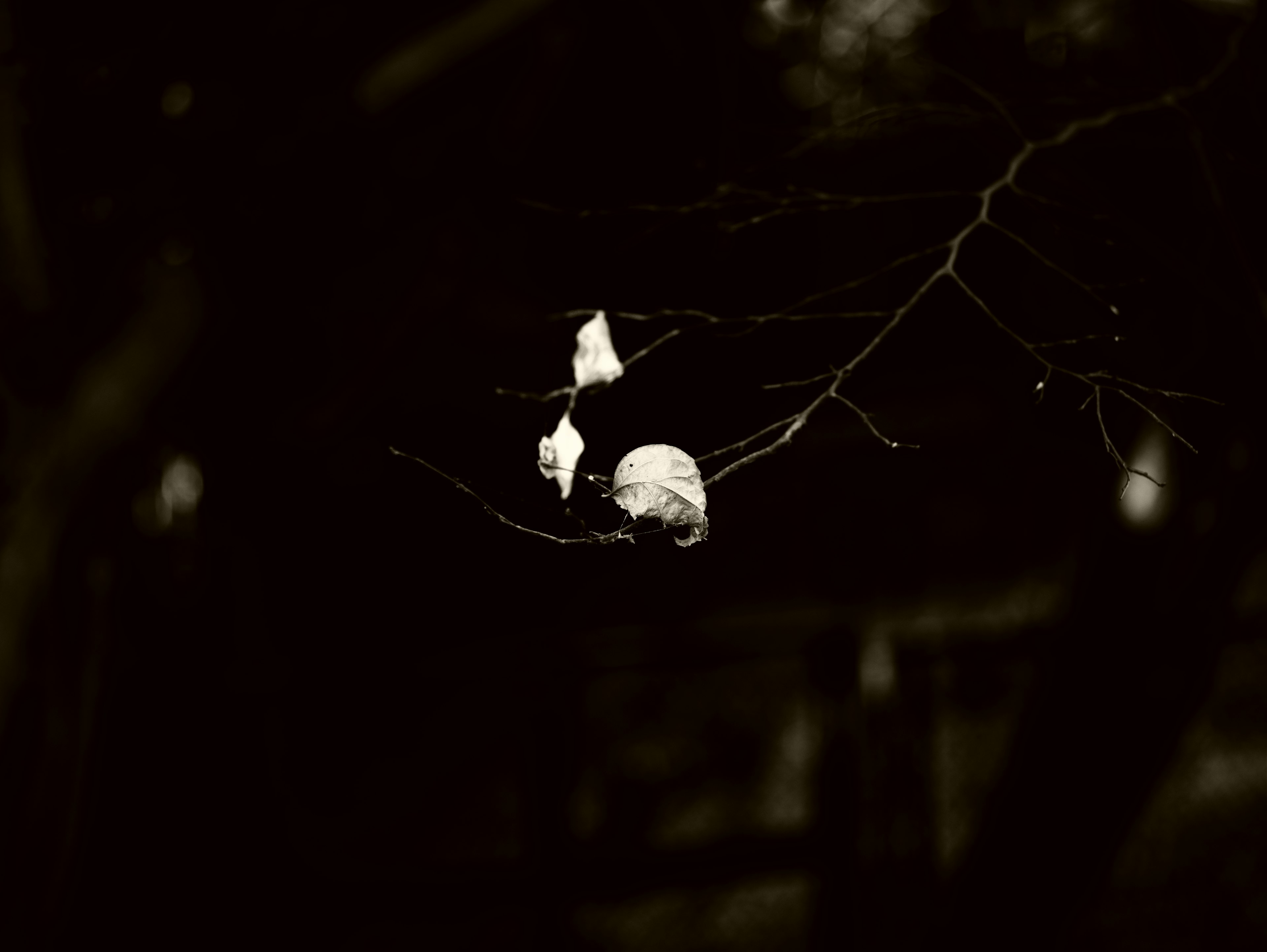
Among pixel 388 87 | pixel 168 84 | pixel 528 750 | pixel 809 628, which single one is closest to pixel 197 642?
pixel 528 750

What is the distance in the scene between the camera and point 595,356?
133cm

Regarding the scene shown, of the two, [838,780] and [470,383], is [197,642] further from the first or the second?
[838,780]

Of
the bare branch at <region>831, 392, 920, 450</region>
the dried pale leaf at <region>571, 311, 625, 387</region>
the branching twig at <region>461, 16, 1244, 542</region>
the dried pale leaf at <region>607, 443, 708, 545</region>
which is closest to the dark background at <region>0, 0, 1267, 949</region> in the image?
the branching twig at <region>461, 16, 1244, 542</region>

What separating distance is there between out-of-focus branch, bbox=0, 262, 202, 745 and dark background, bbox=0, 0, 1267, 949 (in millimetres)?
116

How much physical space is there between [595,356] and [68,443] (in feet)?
3.37

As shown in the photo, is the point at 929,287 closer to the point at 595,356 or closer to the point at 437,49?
the point at 595,356

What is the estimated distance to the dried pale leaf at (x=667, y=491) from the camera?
0.96 metres

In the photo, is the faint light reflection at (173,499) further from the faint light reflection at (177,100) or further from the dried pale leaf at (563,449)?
the dried pale leaf at (563,449)

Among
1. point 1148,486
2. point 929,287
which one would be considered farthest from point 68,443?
point 1148,486

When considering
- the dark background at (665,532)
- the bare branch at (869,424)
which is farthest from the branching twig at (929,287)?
the dark background at (665,532)

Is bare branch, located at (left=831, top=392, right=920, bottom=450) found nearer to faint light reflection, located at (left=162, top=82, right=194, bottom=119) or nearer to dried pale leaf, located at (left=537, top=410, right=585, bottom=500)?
dried pale leaf, located at (left=537, top=410, right=585, bottom=500)

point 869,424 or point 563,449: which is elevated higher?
point 563,449

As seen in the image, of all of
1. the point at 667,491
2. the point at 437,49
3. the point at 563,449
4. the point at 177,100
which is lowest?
the point at 667,491

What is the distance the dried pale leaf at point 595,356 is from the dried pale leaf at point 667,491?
1.18 ft
